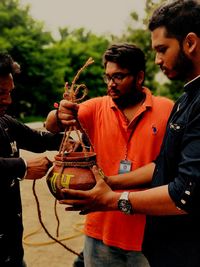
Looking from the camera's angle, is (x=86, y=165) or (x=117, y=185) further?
(x=117, y=185)

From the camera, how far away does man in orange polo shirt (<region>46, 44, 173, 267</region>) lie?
2625mm

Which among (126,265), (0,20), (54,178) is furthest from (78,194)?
(0,20)

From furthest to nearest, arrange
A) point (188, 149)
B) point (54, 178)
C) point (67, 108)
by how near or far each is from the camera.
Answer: point (67, 108)
point (54, 178)
point (188, 149)

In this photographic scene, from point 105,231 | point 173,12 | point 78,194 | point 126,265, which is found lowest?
point 126,265

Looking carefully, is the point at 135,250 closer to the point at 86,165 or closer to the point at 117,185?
the point at 117,185

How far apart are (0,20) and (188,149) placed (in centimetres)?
3471

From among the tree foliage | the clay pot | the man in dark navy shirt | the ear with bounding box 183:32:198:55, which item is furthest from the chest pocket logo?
the tree foliage

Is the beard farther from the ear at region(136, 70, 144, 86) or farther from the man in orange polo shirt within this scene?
the ear at region(136, 70, 144, 86)

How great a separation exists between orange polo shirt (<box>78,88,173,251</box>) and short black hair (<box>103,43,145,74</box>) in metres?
0.23

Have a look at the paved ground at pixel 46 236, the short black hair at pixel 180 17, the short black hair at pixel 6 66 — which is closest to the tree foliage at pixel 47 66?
the paved ground at pixel 46 236

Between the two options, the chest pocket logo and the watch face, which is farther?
the watch face

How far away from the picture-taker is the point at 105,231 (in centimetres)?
265

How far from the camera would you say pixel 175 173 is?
6.40 ft

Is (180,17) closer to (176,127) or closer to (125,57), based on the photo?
(176,127)
